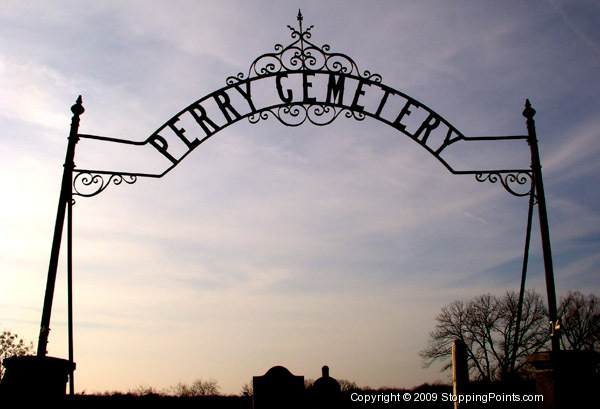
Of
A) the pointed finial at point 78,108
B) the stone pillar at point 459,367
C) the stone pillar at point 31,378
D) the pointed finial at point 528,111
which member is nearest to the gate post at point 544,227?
the pointed finial at point 528,111

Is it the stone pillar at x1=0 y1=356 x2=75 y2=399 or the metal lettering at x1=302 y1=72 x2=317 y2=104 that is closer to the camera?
the stone pillar at x1=0 y1=356 x2=75 y2=399

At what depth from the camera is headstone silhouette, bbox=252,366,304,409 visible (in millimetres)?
7617

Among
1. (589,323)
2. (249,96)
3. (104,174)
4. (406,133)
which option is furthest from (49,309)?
(589,323)

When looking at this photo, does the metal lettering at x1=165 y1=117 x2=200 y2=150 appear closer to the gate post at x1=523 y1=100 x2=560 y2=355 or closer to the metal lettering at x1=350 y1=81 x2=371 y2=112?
the metal lettering at x1=350 y1=81 x2=371 y2=112

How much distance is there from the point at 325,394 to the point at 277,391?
63.3 inches

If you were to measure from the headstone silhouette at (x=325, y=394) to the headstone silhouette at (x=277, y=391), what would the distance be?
124 centimetres

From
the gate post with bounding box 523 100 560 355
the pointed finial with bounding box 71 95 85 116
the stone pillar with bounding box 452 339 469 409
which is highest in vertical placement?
the pointed finial with bounding box 71 95 85 116

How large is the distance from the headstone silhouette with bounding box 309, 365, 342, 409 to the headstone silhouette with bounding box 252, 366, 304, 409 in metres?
1.24

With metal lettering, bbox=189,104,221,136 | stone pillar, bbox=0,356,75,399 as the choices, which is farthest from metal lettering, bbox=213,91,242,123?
stone pillar, bbox=0,356,75,399

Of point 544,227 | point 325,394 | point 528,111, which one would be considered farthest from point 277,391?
point 528,111

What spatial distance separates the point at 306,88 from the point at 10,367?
16.5 feet

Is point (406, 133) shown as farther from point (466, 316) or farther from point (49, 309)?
point (466, 316)

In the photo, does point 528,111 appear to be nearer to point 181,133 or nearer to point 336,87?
point 336,87

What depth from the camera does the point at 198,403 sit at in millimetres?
11359
